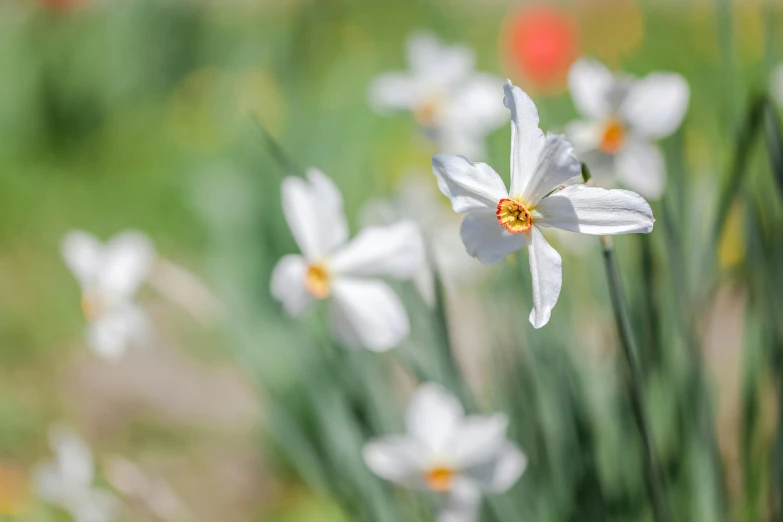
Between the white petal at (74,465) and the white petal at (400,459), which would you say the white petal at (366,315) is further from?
the white petal at (74,465)

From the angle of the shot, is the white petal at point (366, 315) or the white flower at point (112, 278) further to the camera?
the white flower at point (112, 278)

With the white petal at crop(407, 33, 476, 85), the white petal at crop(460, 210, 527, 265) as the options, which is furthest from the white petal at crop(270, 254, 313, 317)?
the white petal at crop(407, 33, 476, 85)

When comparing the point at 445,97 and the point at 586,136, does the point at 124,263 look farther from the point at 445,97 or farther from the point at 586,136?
the point at 586,136

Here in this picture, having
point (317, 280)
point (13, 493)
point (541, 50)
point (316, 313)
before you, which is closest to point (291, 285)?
point (317, 280)

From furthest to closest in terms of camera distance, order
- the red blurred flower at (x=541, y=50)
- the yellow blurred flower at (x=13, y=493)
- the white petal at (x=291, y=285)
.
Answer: the red blurred flower at (x=541, y=50) < the yellow blurred flower at (x=13, y=493) < the white petal at (x=291, y=285)

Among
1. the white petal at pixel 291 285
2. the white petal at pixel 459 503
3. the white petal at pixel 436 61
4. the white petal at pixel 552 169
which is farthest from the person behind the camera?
the white petal at pixel 436 61

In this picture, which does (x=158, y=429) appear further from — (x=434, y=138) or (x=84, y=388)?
(x=434, y=138)

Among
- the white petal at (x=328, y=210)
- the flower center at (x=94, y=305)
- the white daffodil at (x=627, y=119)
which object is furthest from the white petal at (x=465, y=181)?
the flower center at (x=94, y=305)

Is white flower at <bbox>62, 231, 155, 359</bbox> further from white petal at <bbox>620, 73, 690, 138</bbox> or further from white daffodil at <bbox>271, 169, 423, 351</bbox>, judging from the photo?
white petal at <bbox>620, 73, 690, 138</bbox>
